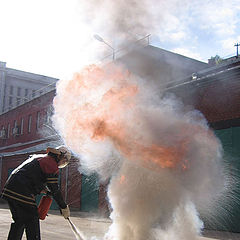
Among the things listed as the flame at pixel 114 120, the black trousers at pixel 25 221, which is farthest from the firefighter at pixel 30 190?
the flame at pixel 114 120

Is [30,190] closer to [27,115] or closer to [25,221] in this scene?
[25,221]

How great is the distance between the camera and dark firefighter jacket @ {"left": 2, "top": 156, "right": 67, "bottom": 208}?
497 centimetres

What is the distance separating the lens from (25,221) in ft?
16.1

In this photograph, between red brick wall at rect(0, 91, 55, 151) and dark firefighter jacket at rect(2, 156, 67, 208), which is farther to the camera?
red brick wall at rect(0, 91, 55, 151)

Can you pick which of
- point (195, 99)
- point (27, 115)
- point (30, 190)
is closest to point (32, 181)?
point (30, 190)

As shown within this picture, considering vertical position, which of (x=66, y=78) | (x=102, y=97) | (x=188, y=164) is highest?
(x=66, y=78)

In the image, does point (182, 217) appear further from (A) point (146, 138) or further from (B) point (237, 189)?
(B) point (237, 189)

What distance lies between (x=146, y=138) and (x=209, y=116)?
6.39 meters

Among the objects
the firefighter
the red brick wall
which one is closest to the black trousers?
the firefighter

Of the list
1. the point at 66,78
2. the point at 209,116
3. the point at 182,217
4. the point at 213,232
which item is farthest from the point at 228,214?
the point at 66,78

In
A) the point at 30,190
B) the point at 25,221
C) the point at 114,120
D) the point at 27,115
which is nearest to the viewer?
the point at 25,221

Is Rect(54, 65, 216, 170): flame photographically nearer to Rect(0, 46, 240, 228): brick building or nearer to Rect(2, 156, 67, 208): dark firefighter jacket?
Rect(2, 156, 67, 208): dark firefighter jacket

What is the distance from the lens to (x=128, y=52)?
10.1 m

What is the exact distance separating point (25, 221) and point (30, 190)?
1.47ft
